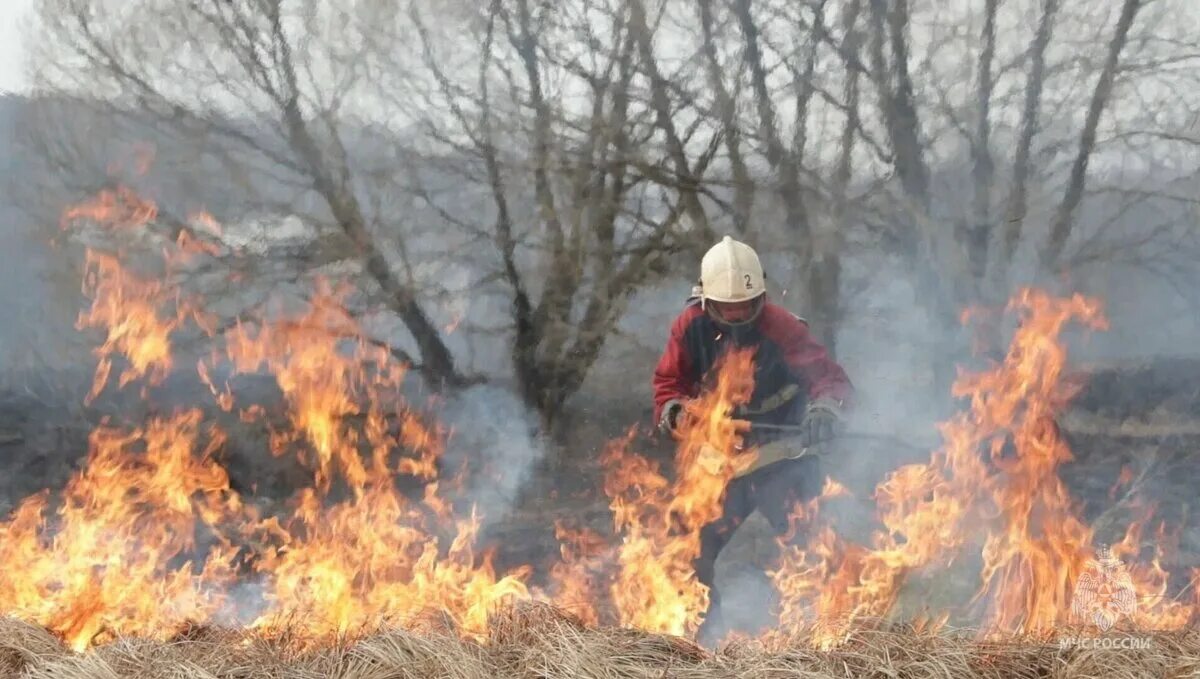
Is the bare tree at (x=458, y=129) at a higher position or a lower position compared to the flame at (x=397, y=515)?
higher

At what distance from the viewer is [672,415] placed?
5.05 meters

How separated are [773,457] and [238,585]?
3317 millimetres

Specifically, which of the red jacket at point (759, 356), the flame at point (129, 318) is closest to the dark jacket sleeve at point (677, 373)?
the red jacket at point (759, 356)

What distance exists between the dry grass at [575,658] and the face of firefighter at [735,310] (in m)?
1.76

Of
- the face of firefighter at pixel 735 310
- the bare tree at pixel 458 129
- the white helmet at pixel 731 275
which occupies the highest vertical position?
the bare tree at pixel 458 129

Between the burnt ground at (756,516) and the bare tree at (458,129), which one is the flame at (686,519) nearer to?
the burnt ground at (756,516)

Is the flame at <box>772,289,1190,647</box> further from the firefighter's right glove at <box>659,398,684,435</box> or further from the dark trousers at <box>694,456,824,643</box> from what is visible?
the firefighter's right glove at <box>659,398,684,435</box>

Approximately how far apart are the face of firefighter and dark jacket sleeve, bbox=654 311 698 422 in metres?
0.14

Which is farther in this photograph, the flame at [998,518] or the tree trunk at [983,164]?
the tree trunk at [983,164]

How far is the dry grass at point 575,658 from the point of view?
3.76m

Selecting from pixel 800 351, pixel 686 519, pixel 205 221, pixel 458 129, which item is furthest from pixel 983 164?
pixel 205 221

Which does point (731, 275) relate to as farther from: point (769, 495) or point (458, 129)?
point (458, 129)

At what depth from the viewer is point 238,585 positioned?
17.6 ft

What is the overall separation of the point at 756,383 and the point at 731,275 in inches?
27.4
